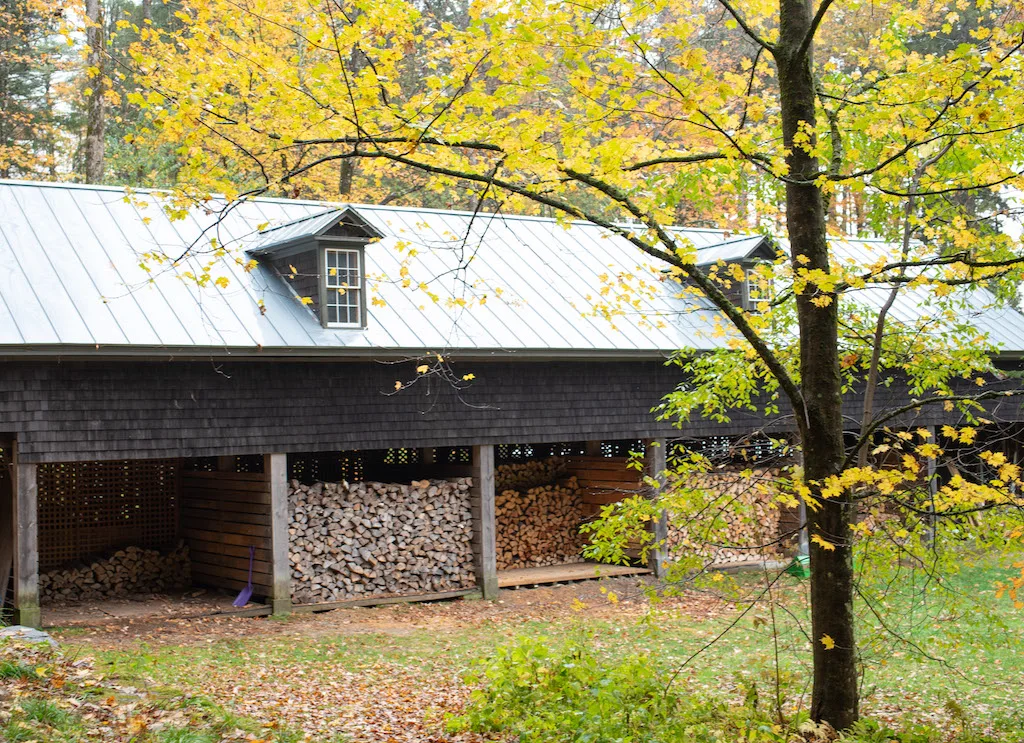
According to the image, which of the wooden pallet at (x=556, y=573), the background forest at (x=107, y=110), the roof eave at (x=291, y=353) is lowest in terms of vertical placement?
the wooden pallet at (x=556, y=573)

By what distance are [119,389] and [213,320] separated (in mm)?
1343

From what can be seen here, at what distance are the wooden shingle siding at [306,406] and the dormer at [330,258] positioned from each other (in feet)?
2.22

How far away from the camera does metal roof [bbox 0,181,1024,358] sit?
11.5 metres

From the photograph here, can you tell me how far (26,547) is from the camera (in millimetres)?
11109

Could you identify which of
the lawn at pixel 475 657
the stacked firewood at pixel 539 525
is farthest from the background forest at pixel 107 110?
the lawn at pixel 475 657

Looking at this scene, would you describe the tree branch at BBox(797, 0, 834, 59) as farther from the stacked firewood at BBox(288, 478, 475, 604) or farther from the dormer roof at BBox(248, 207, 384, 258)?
the stacked firewood at BBox(288, 478, 475, 604)

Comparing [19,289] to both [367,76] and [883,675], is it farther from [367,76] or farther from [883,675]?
[883,675]

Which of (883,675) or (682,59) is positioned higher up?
(682,59)

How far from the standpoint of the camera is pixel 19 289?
11.6 metres

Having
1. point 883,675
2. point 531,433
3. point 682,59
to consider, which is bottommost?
point 883,675

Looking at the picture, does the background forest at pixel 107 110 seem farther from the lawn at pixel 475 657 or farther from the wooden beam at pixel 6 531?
the lawn at pixel 475 657

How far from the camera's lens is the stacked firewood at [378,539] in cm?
1357

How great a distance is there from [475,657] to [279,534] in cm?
347

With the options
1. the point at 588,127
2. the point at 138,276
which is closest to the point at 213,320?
the point at 138,276
